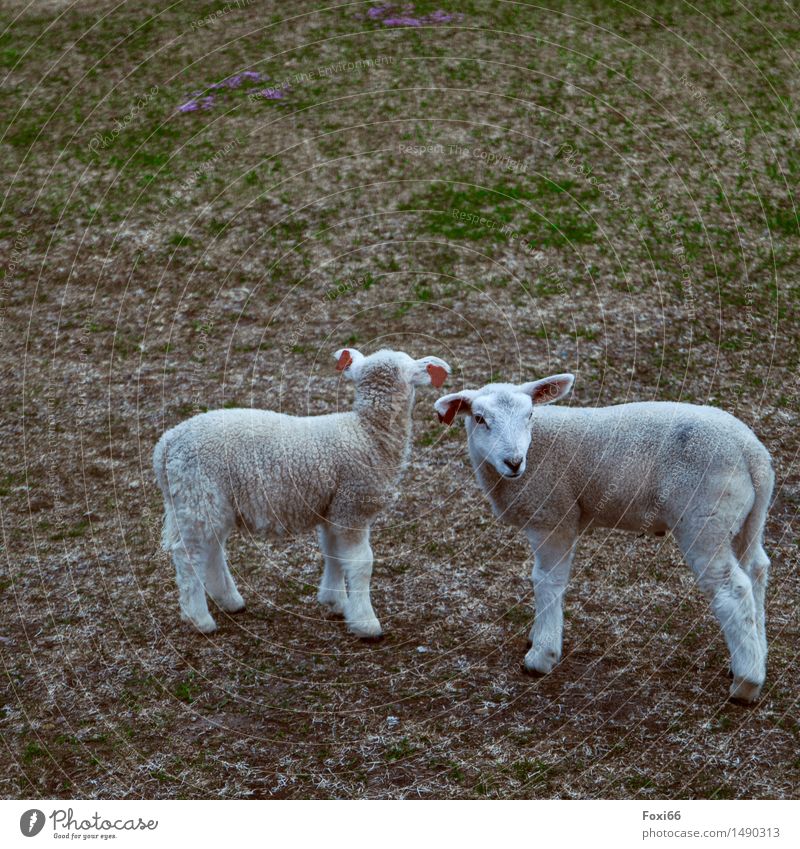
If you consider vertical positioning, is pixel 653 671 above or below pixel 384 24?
below

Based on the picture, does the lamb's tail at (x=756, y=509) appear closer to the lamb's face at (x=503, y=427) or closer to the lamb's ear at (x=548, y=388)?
the lamb's ear at (x=548, y=388)

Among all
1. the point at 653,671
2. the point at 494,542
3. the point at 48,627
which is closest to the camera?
the point at 653,671

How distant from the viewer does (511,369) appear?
12242 millimetres

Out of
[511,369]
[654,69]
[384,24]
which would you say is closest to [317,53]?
[384,24]

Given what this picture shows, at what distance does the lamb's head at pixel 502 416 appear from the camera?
677 cm

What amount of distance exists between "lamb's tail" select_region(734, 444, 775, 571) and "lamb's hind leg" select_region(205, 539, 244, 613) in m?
4.01

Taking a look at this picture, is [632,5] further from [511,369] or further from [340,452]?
[340,452]

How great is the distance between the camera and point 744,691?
22.8ft

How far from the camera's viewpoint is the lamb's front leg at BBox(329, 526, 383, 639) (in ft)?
25.0

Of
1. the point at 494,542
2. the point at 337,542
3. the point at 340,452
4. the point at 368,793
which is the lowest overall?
the point at 494,542

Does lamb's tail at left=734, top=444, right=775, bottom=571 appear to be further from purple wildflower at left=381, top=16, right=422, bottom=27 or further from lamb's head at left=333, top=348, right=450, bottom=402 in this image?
purple wildflower at left=381, top=16, right=422, bottom=27

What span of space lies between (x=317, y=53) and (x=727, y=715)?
16476 millimetres

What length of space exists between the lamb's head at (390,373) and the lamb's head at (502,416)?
471 millimetres

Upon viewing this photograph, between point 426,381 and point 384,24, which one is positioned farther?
point 384,24
